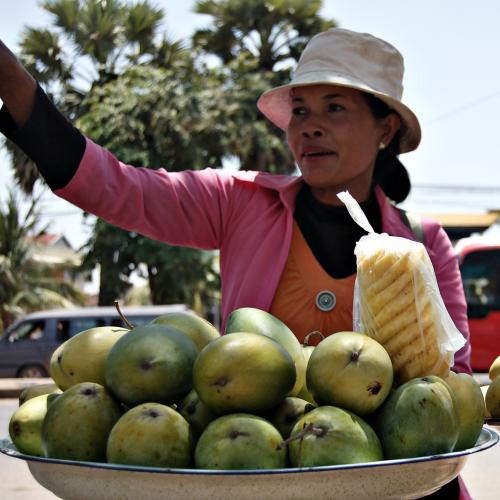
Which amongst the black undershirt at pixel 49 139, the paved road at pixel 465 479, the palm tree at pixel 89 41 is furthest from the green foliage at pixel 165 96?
the black undershirt at pixel 49 139

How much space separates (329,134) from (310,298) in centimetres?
43

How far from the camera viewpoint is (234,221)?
6.73 ft

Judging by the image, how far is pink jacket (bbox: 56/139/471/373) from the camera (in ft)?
6.19

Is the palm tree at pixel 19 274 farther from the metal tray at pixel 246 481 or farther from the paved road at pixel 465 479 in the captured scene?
the metal tray at pixel 246 481

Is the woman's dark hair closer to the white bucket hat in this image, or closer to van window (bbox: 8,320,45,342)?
the white bucket hat

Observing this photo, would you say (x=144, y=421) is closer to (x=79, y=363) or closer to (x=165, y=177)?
(x=79, y=363)

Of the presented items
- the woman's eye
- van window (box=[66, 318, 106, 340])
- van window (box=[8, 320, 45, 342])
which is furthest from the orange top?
van window (box=[8, 320, 45, 342])

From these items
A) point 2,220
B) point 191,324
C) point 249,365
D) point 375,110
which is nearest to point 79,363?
point 191,324

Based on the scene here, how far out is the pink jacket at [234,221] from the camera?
189 cm

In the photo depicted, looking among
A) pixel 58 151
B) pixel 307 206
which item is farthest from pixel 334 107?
pixel 58 151

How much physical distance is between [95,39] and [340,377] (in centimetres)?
1762

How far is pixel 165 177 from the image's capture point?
1975mm

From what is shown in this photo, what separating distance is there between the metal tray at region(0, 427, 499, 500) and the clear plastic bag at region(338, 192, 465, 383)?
25cm

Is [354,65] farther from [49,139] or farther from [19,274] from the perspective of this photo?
[19,274]
